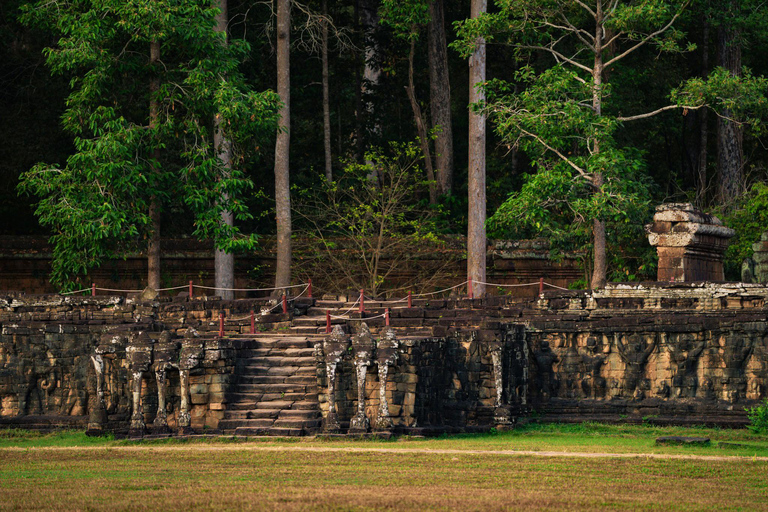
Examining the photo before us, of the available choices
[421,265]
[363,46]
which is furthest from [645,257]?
[363,46]

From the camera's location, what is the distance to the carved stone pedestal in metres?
25.7

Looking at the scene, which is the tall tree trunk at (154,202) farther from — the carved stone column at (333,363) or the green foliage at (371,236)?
the carved stone column at (333,363)

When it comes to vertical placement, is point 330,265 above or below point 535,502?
above

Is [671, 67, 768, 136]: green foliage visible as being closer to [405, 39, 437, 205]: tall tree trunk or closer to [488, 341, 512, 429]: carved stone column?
[488, 341, 512, 429]: carved stone column

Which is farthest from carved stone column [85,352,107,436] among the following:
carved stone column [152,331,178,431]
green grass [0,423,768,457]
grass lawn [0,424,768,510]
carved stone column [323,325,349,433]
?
carved stone column [323,325,349,433]

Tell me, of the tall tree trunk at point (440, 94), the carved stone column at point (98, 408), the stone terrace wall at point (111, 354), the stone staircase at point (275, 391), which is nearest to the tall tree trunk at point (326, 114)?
the tall tree trunk at point (440, 94)

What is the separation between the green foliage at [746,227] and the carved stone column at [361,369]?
11.7 metres

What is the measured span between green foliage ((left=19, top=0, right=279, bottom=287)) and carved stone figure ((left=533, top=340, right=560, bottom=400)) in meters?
7.04

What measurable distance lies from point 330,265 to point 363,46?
7.68 meters

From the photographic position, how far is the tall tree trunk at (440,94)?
1406 inches

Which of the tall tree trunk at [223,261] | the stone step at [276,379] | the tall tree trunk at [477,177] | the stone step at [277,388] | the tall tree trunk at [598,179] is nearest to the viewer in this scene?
the stone step at [277,388]

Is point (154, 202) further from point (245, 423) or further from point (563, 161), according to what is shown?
point (563, 161)

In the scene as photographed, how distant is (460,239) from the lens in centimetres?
3288

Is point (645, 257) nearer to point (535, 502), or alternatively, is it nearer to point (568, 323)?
point (568, 323)
